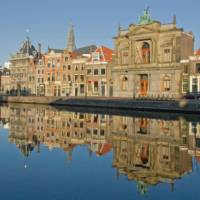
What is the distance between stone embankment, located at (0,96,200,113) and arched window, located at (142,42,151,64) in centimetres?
1154

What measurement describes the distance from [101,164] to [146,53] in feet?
160

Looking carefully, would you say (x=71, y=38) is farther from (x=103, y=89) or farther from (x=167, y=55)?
(x=167, y=55)

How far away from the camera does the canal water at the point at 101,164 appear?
12242 mm

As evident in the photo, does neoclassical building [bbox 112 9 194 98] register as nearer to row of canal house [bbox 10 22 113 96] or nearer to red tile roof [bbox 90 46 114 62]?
red tile roof [bbox 90 46 114 62]

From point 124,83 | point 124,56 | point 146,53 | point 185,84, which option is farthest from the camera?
point 124,56

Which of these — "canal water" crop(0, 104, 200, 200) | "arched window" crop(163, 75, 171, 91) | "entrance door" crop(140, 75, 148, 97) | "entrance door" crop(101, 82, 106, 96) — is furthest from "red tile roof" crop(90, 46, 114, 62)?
"canal water" crop(0, 104, 200, 200)

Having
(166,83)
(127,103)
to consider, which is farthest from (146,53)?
(127,103)

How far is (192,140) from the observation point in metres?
23.4

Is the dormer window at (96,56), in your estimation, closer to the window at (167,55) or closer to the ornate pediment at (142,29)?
the ornate pediment at (142,29)

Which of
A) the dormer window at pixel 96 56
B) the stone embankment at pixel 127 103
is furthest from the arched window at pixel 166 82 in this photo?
the dormer window at pixel 96 56

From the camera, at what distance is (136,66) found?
63.6 metres

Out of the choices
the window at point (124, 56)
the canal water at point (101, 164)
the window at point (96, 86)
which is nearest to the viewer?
the canal water at point (101, 164)

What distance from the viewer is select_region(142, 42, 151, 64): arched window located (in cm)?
6294

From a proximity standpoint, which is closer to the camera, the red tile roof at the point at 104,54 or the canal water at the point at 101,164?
the canal water at the point at 101,164
